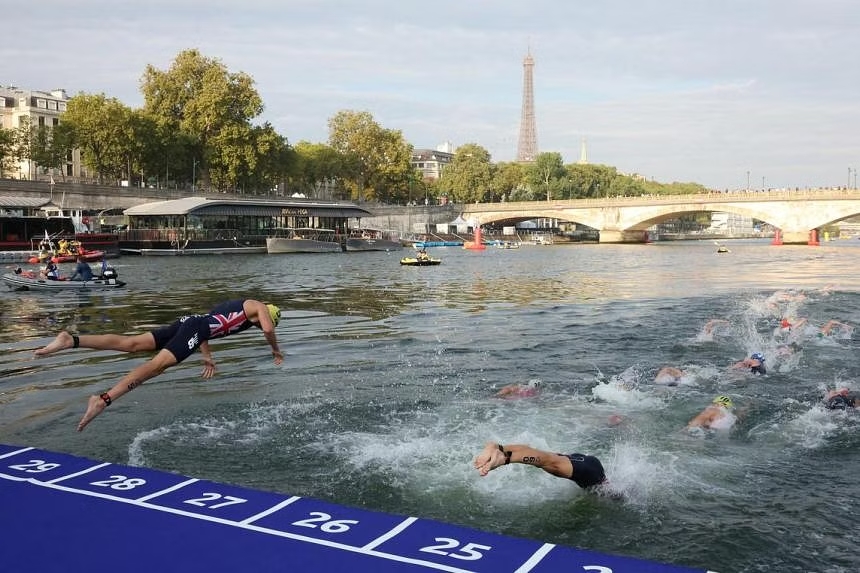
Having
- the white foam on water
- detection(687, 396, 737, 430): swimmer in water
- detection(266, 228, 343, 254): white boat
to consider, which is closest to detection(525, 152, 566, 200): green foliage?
detection(266, 228, 343, 254): white boat

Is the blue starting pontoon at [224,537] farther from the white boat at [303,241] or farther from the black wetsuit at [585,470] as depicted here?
the white boat at [303,241]

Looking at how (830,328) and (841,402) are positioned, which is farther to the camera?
(830,328)

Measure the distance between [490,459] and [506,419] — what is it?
5.44 metres

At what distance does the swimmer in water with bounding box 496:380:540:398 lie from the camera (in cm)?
1459

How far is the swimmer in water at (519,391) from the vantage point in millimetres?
14586

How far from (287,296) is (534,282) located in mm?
16098

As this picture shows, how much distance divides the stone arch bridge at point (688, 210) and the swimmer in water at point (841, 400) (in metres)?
93.9

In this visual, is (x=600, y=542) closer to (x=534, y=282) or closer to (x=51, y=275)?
(x=51, y=275)

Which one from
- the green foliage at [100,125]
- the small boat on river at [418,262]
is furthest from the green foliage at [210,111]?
the small boat on river at [418,262]

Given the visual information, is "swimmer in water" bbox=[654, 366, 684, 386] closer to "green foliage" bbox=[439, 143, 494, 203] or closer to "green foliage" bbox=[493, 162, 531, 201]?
"green foliage" bbox=[439, 143, 494, 203]

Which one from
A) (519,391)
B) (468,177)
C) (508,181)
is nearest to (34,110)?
(468,177)

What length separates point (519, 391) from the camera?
576 inches

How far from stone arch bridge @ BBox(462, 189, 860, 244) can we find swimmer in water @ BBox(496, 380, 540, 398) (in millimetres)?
95541

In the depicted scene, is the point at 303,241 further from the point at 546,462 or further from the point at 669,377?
the point at 546,462
